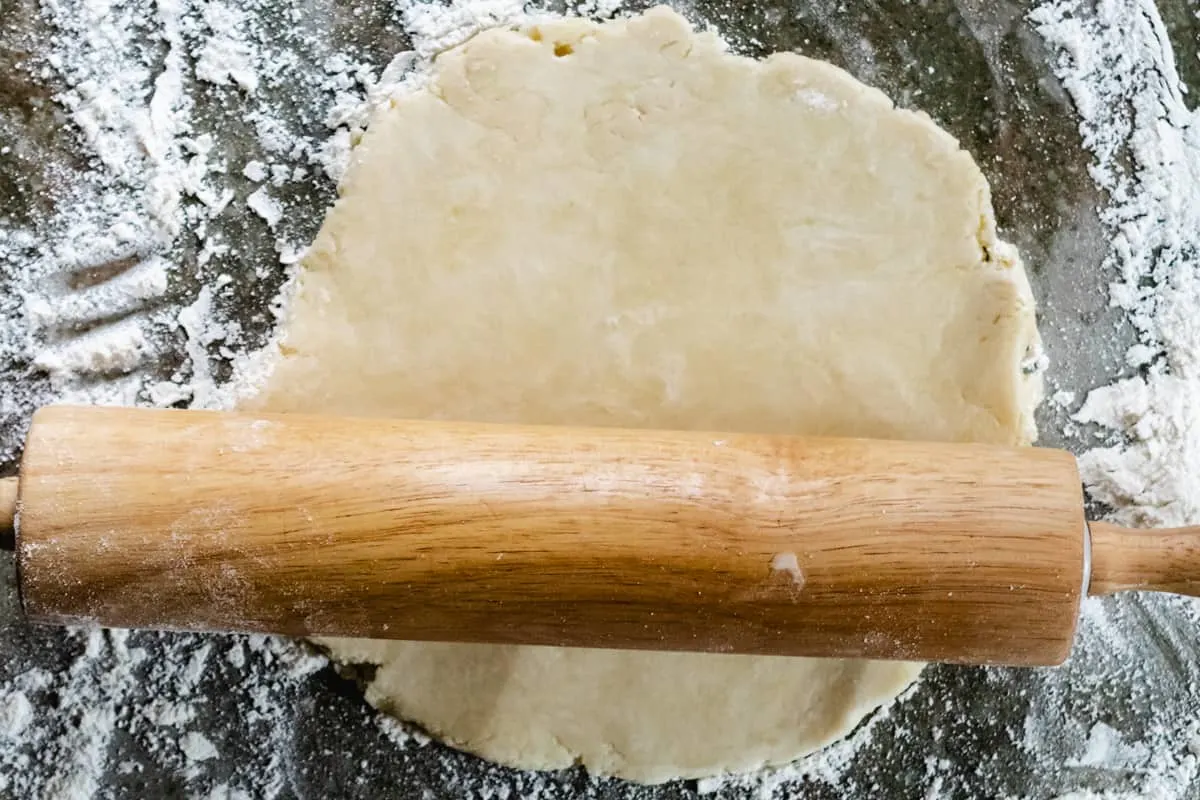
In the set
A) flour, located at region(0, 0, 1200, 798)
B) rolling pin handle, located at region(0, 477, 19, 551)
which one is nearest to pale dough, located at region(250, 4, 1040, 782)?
flour, located at region(0, 0, 1200, 798)

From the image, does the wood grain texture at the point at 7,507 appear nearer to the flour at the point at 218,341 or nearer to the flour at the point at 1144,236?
the flour at the point at 218,341

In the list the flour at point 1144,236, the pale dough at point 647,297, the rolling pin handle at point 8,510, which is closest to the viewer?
the rolling pin handle at point 8,510

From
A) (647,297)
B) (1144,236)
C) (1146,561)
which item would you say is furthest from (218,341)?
(1144,236)

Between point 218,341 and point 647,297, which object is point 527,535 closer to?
point 647,297

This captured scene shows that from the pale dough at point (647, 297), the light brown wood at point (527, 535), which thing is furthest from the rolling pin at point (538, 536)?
the pale dough at point (647, 297)

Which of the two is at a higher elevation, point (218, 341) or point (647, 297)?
point (647, 297)

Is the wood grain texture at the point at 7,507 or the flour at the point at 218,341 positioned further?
the flour at the point at 218,341
